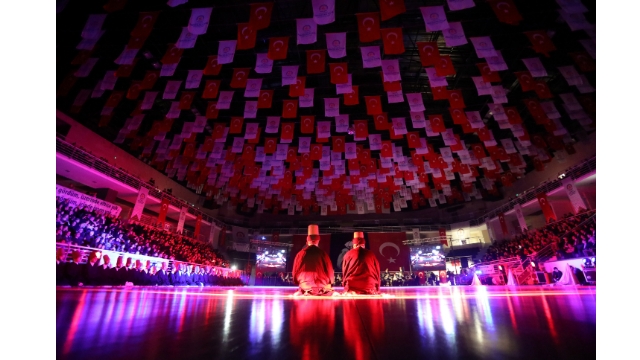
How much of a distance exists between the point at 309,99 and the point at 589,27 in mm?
7137

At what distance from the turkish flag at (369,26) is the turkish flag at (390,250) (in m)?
19.0

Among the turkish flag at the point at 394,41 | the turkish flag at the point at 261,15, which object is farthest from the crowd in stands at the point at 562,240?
the turkish flag at the point at 261,15

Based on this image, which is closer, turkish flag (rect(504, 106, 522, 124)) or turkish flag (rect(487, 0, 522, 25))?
turkish flag (rect(487, 0, 522, 25))

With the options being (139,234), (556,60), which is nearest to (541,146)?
(556,60)

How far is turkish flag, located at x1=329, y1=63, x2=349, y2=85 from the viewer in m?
8.12

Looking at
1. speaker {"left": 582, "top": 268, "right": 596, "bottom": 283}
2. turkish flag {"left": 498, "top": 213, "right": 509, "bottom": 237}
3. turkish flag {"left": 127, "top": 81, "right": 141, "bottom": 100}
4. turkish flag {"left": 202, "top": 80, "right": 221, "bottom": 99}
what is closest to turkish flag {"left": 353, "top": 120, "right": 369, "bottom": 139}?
turkish flag {"left": 202, "top": 80, "right": 221, "bottom": 99}

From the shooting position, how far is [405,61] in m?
11.5

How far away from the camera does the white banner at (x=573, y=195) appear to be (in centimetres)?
1362

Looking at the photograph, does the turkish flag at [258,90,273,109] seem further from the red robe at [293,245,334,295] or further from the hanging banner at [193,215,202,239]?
the hanging banner at [193,215,202,239]

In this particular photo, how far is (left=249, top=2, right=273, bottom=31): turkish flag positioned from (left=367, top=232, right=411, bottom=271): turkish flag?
19.9m

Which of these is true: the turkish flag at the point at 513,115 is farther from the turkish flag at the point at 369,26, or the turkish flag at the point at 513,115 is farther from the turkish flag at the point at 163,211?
the turkish flag at the point at 163,211

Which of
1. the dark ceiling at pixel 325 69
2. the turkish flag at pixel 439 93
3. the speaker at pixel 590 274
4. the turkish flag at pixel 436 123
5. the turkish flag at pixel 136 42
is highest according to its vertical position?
the dark ceiling at pixel 325 69

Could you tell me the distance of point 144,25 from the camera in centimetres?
684

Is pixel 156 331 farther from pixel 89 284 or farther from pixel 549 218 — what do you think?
pixel 549 218
